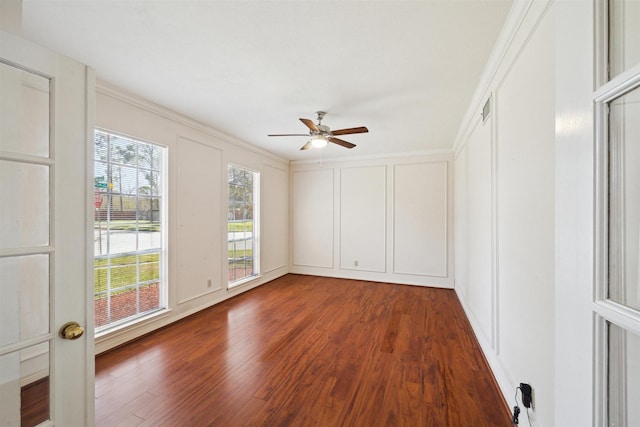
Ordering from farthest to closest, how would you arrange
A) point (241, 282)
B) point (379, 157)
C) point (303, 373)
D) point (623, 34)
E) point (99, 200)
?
1. point (379, 157)
2. point (241, 282)
3. point (99, 200)
4. point (303, 373)
5. point (623, 34)

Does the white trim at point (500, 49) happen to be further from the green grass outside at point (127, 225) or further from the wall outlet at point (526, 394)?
the green grass outside at point (127, 225)

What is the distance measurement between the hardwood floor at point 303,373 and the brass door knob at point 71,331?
1.17m

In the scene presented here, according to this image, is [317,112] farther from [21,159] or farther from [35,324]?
[35,324]

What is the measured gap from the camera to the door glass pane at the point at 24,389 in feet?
2.58

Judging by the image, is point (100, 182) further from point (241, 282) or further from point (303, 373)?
point (303, 373)

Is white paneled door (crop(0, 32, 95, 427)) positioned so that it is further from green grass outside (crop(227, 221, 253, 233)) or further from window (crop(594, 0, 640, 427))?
green grass outside (crop(227, 221, 253, 233))

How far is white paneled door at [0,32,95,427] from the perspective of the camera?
78 centimetres

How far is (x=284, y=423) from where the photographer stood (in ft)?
5.19

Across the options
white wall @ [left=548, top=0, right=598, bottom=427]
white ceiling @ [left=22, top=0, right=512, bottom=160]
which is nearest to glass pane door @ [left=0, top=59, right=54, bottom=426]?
white ceiling @ [left=22, top=0, right=512, bottom=160]

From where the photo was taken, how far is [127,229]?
265 cm

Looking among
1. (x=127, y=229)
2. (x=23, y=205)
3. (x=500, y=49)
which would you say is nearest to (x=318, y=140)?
(x=500, y=49)

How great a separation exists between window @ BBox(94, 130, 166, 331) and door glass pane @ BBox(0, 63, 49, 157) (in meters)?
→ 1.91

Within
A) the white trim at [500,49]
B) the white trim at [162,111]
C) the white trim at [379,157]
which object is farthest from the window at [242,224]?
the white trim at [500,49]

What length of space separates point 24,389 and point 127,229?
7.18 ft
